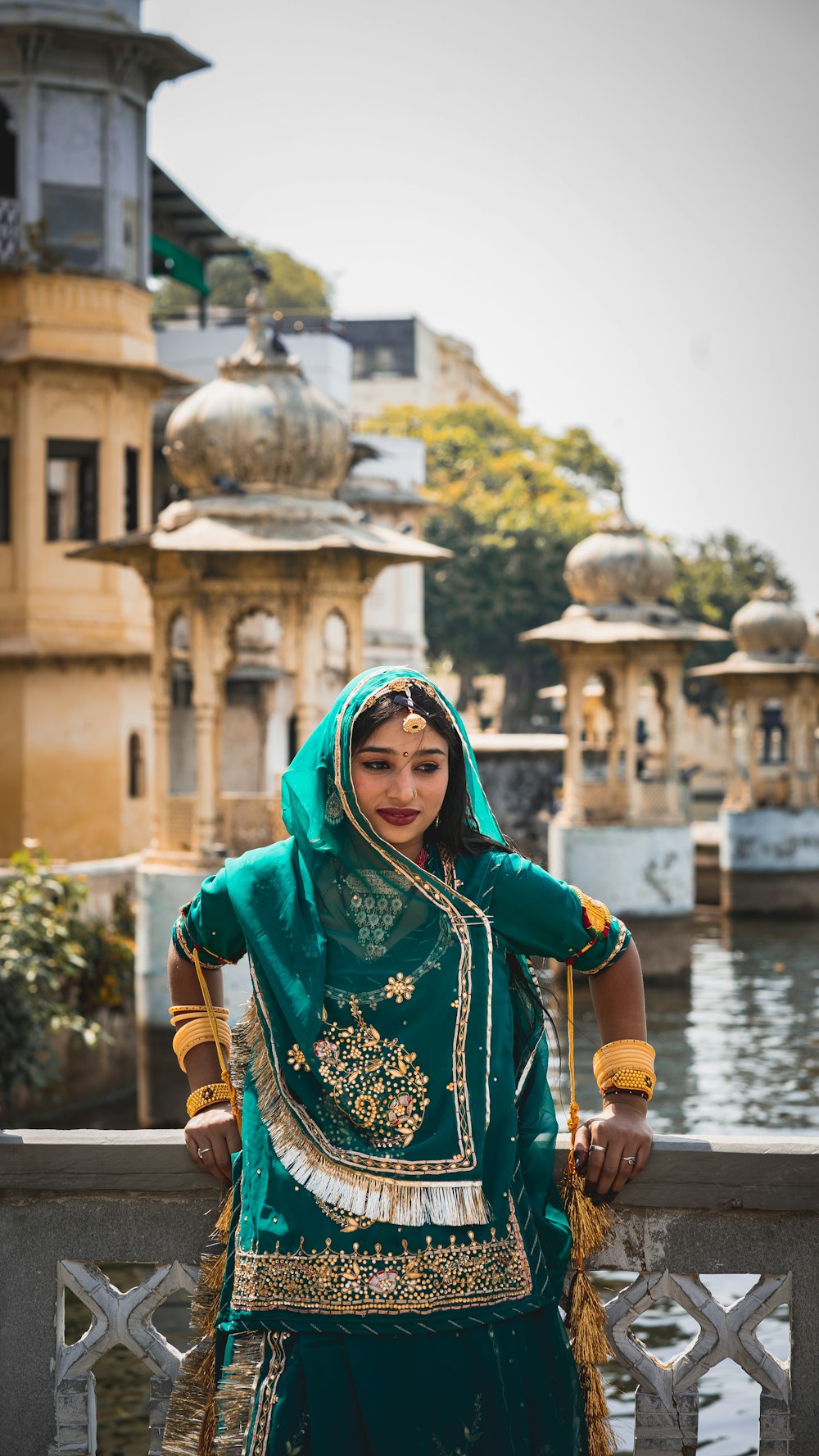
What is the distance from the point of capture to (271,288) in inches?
1975

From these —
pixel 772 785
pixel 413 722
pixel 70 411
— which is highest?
pixel 70 411

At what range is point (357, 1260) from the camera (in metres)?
2.92

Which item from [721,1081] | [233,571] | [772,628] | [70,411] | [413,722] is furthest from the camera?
[772,628]

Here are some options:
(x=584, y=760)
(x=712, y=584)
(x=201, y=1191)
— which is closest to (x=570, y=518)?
(x=712, y=584)

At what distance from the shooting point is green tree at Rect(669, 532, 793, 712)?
4806 cm

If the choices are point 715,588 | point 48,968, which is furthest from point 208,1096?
point 715,588

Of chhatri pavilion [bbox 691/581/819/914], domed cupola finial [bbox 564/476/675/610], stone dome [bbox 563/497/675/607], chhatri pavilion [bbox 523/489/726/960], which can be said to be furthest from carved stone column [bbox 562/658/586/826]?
chhatri pavilion [bbox 691/581/819/914]

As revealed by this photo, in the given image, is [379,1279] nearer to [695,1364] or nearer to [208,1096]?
[208,1096]

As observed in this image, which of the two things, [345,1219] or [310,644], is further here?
[310,644]

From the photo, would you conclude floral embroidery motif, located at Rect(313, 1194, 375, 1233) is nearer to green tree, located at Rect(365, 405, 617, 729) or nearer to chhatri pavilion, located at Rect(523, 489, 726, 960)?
chhatri pavilion, located at Rect(523, 489, 726, 960)

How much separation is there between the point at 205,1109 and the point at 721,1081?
1283 cm

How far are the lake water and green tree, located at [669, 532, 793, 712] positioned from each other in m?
21.6

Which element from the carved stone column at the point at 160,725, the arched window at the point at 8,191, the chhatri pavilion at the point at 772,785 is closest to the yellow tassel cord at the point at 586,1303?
the carved stone column at the point at 160,725

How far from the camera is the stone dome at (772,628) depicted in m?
28.9
